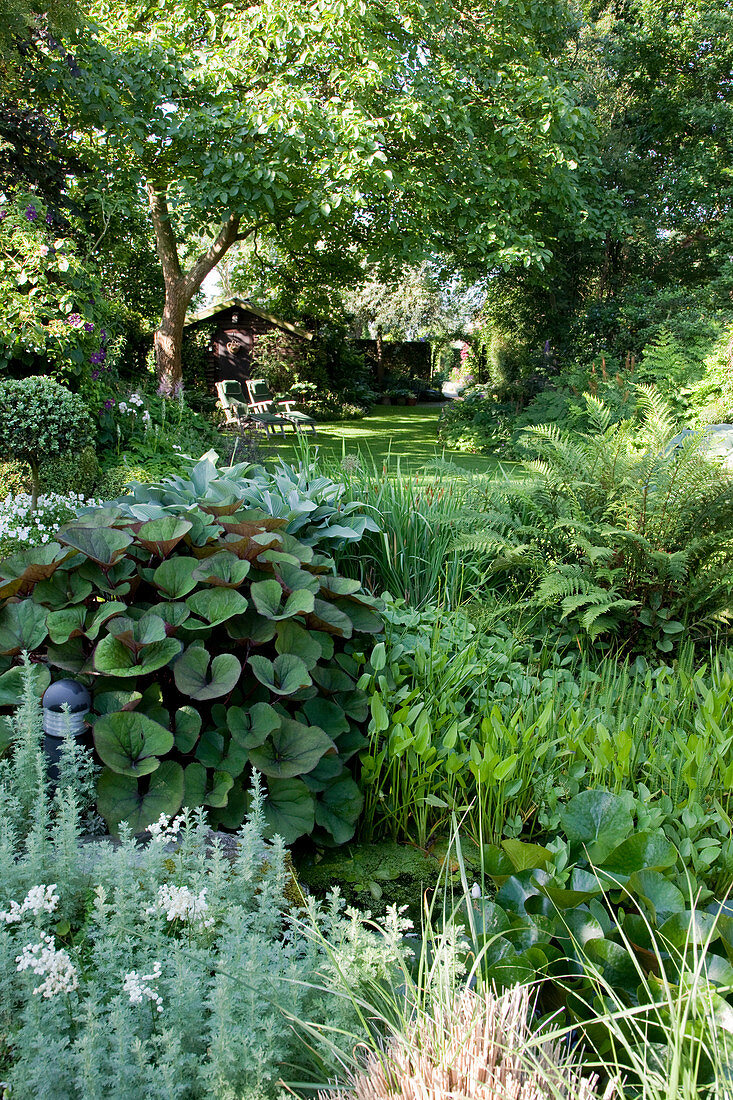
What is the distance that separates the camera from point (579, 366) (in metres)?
13.3

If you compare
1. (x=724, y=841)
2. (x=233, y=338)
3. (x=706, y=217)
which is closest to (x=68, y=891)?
(x=724, y=841)

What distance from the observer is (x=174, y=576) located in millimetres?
2035

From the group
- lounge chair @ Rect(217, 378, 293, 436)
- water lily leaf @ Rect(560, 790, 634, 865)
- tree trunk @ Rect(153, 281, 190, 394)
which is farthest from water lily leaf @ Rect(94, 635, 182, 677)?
lounge chair @ Rect(217, 378, 293, 436)

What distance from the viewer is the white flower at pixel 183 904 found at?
1.20 metres

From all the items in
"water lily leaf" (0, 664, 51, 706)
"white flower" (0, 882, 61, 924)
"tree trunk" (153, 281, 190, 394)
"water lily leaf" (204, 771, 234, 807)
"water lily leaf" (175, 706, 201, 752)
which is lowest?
"water lily leaf" (204, 771, 234, 807)

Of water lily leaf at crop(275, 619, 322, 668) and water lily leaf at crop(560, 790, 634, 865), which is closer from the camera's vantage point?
water lily leaf at crop(560, 790, 634, 865)

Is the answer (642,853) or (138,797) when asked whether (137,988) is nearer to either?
(138,797)

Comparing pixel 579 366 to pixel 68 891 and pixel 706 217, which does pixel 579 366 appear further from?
pixel 68 891

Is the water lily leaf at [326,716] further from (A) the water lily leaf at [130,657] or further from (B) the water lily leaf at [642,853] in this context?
(B) the water lily leaf at [642,853]

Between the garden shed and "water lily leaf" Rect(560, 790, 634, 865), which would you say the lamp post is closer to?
"water lily leaf" Rect(560, 790, 634, 865)

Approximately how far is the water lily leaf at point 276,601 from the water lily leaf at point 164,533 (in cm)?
29

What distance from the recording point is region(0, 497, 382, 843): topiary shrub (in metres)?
1.78

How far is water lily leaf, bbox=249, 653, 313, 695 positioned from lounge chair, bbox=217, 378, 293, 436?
10.8 meters

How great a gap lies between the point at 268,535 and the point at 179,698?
551 millimetres
